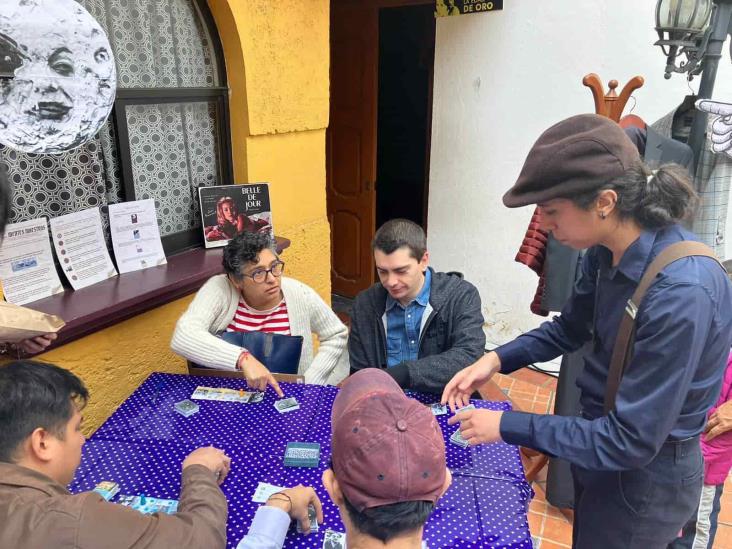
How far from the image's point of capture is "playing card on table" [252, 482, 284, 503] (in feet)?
5.66

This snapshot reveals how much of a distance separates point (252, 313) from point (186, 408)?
75 cm

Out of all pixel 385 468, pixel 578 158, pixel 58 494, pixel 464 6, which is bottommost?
pixel 58 494

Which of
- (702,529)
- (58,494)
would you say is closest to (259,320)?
(58,494)

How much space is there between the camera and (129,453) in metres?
1.95

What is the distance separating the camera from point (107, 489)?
1.75 m

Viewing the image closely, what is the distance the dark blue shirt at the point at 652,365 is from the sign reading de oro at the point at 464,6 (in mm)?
3659

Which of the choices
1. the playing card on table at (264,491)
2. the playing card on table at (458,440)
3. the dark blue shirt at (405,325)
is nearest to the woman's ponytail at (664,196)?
the playing card on table at (458,440)

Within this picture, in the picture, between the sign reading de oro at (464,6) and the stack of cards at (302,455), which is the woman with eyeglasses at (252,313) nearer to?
the stack of cards at (302,455)

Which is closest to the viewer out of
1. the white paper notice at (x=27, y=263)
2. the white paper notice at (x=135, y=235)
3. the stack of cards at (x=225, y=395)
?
the stack of cards at (x=225, y=395)

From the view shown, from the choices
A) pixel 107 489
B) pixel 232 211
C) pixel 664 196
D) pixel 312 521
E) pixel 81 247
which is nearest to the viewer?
pixel 664 196

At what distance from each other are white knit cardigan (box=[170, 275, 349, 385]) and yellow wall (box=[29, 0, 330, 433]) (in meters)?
0.44

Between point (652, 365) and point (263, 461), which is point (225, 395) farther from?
point (652, 365)

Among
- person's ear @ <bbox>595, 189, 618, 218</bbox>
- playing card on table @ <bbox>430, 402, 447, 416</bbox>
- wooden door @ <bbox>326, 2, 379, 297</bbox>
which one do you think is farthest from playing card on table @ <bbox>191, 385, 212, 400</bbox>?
wooden door @ <bbox>326, 2, 379, 297</bbox>

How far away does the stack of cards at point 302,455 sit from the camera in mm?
1880
